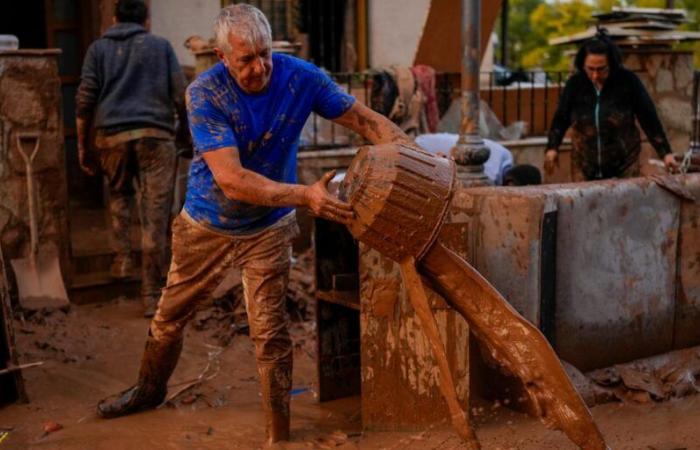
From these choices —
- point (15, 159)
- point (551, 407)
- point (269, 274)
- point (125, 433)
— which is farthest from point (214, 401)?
point (15, 159)

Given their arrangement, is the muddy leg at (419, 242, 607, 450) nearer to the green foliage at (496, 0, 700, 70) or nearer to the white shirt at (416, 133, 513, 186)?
the white shirt at (416, 133, 513, 186)

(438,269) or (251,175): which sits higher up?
(251,175)

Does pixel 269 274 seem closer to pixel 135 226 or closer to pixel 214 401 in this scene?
pixel 214 401

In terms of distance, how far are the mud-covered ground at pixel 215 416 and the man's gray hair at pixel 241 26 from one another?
1.87 meters

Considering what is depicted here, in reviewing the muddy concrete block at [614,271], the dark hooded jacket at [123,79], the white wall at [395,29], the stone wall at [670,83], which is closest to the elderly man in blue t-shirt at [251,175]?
the muddy concrete block at [614,271]

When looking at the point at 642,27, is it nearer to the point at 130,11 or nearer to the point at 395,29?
the point at 395,29

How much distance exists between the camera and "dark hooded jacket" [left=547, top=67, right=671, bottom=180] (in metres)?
7.09

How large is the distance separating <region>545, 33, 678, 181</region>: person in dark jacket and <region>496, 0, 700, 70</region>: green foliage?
61.6ft

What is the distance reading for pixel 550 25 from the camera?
30.3m

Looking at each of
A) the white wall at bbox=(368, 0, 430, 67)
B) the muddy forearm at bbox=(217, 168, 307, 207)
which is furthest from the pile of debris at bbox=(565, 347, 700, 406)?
the white wall at bbox=(368, 0, 430, 67)

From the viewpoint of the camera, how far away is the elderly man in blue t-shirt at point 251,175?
403cm

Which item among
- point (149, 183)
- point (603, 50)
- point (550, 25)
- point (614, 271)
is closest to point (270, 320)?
point (614, 271)

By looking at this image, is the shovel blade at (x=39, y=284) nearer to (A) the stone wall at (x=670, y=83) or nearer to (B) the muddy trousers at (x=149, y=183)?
(B) the muddy trousers at (x=149, y=183)

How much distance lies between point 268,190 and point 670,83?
7316 millimetres
